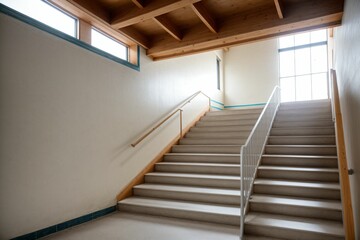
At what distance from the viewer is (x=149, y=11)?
321cm

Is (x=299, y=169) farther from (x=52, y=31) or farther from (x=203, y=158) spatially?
(x=52, y=31)

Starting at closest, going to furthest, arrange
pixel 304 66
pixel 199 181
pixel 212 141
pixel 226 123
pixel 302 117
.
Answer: pixel 199 181 < pixel 302 117 < pixel 212 141 < pixel 226 123 < pixel 304 66

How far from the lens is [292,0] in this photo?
131 inches

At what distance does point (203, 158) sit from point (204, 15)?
8.50ft

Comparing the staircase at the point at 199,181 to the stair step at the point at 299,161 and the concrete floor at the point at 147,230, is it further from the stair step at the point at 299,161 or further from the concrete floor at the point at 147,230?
the stair step at the point at 299,161

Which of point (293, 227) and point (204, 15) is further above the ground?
point (204, 15)

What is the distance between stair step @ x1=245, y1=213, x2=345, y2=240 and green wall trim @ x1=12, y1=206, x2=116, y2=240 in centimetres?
207

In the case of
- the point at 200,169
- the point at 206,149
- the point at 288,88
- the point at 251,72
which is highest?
the point at 251,72

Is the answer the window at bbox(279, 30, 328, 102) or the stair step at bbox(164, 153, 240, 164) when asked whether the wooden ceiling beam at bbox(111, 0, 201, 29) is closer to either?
the stair step at bbox(164, 153, 240, 164)

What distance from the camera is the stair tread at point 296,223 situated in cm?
253

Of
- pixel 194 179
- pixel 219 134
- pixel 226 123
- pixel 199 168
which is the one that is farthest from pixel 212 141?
pixel 194 179

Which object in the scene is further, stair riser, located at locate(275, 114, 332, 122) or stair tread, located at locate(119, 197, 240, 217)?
stair riser, located at locate(275, 114, 332, 122)

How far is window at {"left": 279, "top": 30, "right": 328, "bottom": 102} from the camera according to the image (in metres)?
8.61

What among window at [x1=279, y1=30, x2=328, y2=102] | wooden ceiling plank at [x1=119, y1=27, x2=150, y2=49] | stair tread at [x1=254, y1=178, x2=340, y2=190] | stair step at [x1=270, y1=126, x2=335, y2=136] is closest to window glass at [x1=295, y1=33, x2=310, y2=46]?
window at [x1=279, y1=30, x2=328, y2=102]
